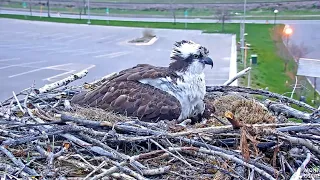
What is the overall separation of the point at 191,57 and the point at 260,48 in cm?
1830

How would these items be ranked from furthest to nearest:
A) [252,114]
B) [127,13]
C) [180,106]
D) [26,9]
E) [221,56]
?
1. [26,9]
2. [127,13]
3. [221,56]
4. [180,106]
5. [252,114]

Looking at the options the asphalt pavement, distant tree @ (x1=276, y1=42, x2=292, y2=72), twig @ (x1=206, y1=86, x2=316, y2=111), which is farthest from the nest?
→ distant tree @ (x1=276, y1=42, x2=292, y2=72)

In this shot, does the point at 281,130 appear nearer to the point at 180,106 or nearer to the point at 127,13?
the point at 180,106

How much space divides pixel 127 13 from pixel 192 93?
3758 cm

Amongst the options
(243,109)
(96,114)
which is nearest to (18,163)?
(96,114)

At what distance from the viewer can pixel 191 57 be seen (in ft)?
17.2

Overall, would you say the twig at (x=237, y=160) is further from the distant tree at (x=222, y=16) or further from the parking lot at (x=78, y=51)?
the distant tree at (x=222, y=16)

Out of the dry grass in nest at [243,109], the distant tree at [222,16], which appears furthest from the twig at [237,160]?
the distant tree at [222,16]

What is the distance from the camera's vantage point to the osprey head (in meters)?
5.20

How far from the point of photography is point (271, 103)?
5.46 metres

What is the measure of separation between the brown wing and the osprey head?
143 mm

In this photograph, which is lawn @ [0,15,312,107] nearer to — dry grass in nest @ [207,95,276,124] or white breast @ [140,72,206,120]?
dry grass in nest @ [207,95,276,124]

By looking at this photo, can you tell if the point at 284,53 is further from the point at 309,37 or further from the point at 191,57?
the point at 191,57

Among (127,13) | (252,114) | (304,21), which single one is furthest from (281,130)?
(127,13)
